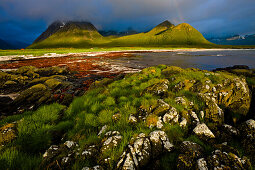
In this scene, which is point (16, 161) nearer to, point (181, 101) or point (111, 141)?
point (111, 141)

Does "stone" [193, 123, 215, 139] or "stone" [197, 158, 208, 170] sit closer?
"stone" [197, 158, 208, 170]

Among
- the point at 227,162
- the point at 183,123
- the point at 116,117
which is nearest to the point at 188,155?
the point at 227,162

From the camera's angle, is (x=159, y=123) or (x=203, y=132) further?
(x=159, y=123)

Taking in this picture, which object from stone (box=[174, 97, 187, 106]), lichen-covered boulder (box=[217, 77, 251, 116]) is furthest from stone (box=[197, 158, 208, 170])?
lichen-covered boulder (box=[217, 77, 251, 116])

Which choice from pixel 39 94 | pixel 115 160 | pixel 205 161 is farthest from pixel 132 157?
pixel 39 94

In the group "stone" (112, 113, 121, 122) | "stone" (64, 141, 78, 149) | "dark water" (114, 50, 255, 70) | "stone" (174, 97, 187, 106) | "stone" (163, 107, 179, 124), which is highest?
"dark water" (114, 50, 255, 70)

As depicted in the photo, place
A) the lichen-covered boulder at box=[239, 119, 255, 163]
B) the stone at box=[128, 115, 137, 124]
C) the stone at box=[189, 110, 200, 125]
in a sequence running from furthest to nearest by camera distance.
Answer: the stone at box=[128, 115, 137, 124], the stone at box=[189, 110, 200, 125], the lichen-covered boulder at box=[239, 119, 255, 163]

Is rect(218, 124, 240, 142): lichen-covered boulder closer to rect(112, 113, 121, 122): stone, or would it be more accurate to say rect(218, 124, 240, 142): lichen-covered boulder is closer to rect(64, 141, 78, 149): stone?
rect(112, 113, 121, 122): stone

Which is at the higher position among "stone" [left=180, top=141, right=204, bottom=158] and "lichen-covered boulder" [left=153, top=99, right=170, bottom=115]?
"lichen-covered boulder" [left=153, top=99, right=170, bottom=115]

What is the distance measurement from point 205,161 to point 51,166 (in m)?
4.40

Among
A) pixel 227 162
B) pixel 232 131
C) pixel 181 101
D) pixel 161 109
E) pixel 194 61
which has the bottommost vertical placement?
pixel 232 131

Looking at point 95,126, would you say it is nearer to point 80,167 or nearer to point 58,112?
point 80,167

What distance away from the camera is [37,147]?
4.70 metres

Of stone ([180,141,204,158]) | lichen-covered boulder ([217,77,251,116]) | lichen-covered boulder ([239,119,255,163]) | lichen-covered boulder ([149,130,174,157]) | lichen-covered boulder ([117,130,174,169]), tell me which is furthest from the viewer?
lichen-covered boulder ([217,77,251,116])
